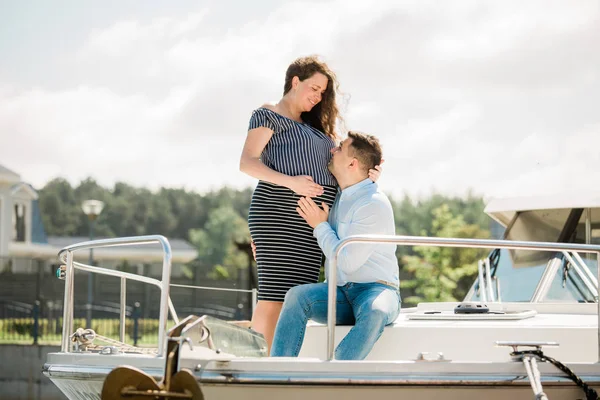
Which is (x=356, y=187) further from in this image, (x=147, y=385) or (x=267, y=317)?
(x=147, y=385)

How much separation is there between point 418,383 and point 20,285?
2738 centimetres

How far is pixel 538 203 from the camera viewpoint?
7.89 m

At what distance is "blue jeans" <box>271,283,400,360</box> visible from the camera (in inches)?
203

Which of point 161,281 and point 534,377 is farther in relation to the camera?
point 161,281

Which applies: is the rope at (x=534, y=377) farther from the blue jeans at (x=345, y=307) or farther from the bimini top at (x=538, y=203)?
the bimini top at (x=538, y=203)

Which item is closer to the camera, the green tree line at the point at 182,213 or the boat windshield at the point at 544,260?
the boat windshield at the point at 544,260

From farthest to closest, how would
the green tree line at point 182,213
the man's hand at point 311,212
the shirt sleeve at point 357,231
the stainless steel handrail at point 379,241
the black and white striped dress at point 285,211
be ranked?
1. the green tree line at point 182,213
2. the black and white striped dress at point 285,211
3. the man's hand at point 311,212
4. the shirt sleeve at point 357,231
5. the stainless steel handrail at point 379,241

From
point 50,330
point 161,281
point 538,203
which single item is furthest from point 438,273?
point 161,281

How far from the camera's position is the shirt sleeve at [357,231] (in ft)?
17.5

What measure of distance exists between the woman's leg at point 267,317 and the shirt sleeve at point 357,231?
1.82 feet

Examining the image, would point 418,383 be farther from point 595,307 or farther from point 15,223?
point 15,223

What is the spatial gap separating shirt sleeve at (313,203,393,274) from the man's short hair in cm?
33

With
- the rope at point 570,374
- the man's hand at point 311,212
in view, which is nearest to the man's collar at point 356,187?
the man's hand at point 311,212

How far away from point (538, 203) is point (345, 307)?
2.93 m
